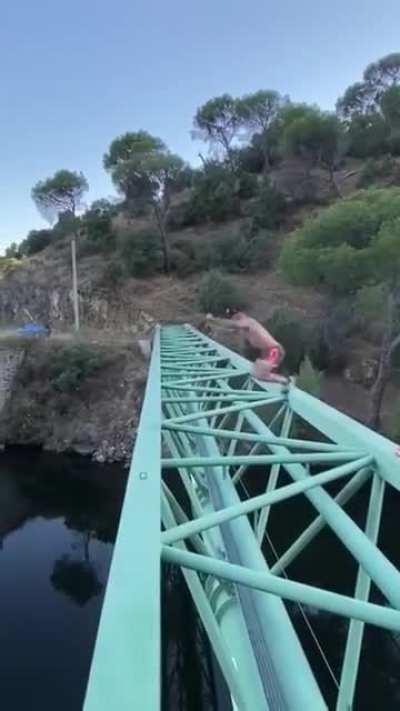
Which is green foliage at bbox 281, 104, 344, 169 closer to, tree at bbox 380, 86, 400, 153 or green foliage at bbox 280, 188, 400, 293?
tree at bbox 380, 86, 400, 153

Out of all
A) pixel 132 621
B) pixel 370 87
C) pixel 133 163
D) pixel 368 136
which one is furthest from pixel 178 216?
pixel 132 621

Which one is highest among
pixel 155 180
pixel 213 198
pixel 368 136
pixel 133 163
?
pixel 368 136

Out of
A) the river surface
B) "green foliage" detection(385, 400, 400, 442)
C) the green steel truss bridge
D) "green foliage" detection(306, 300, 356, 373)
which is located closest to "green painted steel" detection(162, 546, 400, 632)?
the green steel truss bridge

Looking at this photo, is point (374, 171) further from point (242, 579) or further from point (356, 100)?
point (242, 579)

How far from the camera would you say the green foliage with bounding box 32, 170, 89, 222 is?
2499 cm

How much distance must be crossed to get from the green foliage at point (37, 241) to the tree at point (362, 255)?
18.4 metres

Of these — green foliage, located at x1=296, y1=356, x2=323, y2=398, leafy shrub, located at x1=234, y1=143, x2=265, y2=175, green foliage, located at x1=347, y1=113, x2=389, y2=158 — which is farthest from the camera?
leafy shrub, located at x1=234, y1=143, x2=265, y2=175

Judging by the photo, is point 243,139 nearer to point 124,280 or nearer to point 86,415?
point 124,280

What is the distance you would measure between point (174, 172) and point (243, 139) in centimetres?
916

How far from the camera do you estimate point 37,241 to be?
92.9 feet

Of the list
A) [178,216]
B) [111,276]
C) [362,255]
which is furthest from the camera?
[178,216]

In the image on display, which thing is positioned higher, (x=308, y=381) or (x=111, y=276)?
(x=111, y=276)

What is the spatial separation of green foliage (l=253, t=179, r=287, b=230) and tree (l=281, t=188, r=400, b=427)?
389 inches

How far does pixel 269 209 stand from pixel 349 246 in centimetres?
1180
